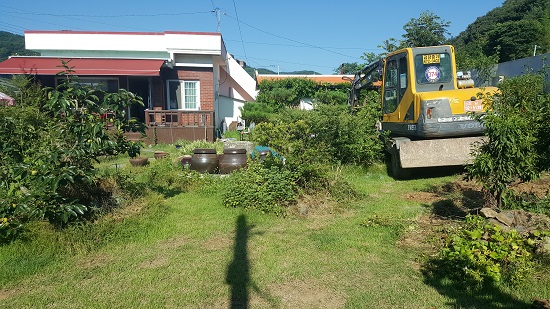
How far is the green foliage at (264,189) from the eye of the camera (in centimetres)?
647

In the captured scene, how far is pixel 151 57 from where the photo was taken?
17.8 m

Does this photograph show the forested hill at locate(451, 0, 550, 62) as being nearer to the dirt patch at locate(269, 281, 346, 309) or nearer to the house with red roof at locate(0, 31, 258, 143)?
the house with red roof at locate(0, 31, 258, 143)

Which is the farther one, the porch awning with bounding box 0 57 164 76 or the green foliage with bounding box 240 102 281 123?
the green foliage with bounding box 240 102 281 123

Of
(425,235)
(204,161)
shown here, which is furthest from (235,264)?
(204,161)

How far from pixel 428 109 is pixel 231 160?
4198 millimetres

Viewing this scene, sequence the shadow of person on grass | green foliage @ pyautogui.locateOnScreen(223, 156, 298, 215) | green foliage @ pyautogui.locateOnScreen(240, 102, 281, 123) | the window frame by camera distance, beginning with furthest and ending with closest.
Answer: green foliage @ pyautogui.locateOnScreen(240, 102, 281, 123)
the window frame
green foliage @ pyautogui.locateOnScreen(223, 156, 298, 215)
the shadow of person on grass

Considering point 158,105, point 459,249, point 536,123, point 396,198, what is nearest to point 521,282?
point 459,249

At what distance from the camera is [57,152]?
5.06 meters

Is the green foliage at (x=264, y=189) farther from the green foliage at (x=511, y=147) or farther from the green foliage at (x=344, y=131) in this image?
the green foliage at (x=511, y=147)

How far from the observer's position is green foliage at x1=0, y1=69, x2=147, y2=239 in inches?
192

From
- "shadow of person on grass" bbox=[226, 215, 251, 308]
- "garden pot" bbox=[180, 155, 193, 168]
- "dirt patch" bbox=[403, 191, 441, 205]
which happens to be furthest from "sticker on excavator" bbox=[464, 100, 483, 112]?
"garden pot" bbox=[180, 155, 193, 168]

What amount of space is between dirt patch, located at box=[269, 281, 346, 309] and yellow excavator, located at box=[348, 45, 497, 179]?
5054 mm

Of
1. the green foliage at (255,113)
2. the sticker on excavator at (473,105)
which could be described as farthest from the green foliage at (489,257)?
the green foliage at (255,113)

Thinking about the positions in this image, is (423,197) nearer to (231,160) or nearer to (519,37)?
(231,160)
